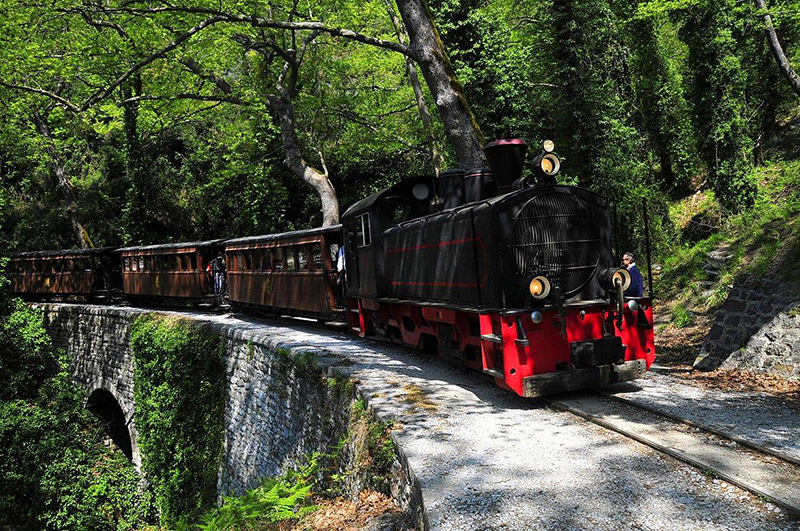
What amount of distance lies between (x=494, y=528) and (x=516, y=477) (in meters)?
0.82

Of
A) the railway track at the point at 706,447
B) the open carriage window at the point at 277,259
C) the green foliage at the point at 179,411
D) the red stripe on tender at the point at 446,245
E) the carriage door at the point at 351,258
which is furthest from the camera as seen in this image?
the open carriage window at the point at 277,259

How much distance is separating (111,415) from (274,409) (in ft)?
43.5

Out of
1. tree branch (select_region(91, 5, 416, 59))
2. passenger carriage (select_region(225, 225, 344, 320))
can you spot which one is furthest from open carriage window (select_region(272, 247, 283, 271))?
tree branch (select_region(91, 5, 416, 59))

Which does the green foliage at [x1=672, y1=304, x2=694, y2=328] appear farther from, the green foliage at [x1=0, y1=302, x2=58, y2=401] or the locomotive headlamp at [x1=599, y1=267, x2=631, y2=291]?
the green foliage at [x1=0, y1=302, x2=58, y2=401]

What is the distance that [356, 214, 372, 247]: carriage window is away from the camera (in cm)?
1120

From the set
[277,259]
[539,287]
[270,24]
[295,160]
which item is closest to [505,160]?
[539,287]

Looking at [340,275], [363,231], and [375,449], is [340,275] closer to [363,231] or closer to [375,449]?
[363,231]

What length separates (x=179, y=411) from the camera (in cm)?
1505

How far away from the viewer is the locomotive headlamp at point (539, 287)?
6875 millimetres

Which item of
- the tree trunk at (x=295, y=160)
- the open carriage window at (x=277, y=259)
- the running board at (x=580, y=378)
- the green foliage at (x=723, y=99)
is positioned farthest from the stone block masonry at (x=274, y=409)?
the green foliage at (x=723, y=99)

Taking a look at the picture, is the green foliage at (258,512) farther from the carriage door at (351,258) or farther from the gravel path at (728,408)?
the carriage door at (351,258)

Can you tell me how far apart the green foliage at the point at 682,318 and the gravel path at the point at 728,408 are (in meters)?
3.75

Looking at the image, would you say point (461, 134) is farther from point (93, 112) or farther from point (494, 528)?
point (93, 112)

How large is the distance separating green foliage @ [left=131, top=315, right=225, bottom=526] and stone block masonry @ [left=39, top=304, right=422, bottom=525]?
1.74ft
